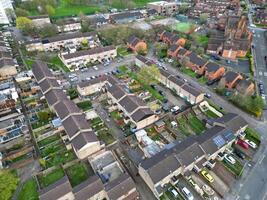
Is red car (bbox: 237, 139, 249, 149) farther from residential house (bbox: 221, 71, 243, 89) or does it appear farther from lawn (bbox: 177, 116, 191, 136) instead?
residential house (bbox: 221, 71, 243, 89)

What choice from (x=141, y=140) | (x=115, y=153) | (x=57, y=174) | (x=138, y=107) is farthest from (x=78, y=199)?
(x=138, y=107)

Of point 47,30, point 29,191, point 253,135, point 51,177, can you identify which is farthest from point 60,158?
point 47,30

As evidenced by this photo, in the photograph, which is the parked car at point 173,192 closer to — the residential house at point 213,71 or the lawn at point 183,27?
the residential house at point 213,71

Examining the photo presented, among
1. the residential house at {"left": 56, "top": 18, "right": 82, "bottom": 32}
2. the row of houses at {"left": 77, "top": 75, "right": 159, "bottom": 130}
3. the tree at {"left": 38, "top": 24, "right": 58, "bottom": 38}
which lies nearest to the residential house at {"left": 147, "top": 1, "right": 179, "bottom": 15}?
the residential house at {"left": 56, "top": 18, "right": 82, "bottom": 32}

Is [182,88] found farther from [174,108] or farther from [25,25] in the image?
[25,25]

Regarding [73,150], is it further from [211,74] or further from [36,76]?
[211,74]

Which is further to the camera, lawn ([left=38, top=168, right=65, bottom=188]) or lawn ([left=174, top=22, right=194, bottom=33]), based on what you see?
lawn ([left=174, top=22, right=194, bottom=33])
